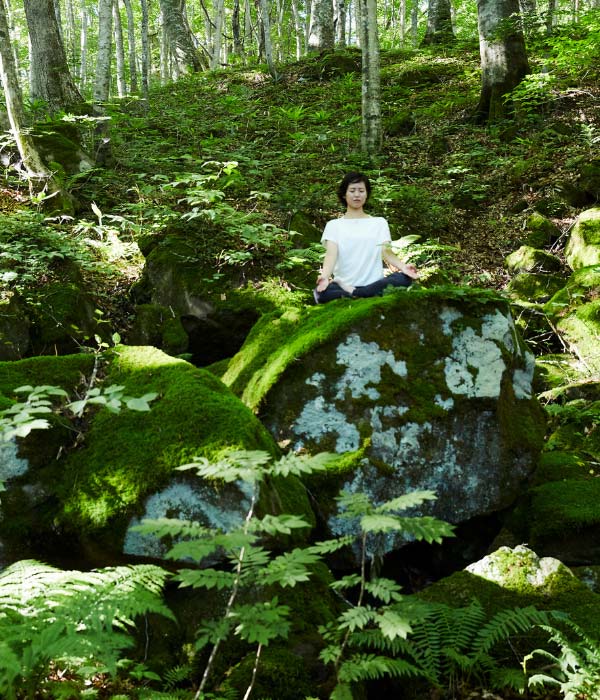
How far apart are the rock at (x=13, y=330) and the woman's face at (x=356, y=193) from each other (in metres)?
3.63

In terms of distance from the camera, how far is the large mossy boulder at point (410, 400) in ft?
13.5

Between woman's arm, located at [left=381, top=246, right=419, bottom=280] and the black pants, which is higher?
woman's arm, located at [left=381, top=246, right=419, bottom=280]

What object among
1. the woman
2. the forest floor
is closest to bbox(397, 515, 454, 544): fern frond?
the woman

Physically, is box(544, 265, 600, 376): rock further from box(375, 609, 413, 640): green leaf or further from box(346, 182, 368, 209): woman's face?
box(375, 609, 413, 640): green leaf

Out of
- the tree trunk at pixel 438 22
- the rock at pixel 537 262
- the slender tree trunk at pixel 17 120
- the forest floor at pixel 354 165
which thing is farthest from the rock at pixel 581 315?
the tree trunk at pixel 438 22

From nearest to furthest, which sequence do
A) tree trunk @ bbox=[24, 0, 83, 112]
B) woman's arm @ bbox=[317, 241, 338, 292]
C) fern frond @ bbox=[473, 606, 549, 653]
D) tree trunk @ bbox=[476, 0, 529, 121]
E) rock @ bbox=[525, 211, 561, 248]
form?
fern frond @ bbox=[473, 606, 549, 653] < woman's arm @ bbox=[317, 241, 338, 292] < rock @ bbox=[525, 211, 561, 248] < tree trunk @ bbox=[24, 0, 83, 112] < tree trunk @ bbox=[476, 0, 529, 121]

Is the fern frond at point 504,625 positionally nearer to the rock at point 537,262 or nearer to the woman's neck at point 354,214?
the woman's neck at point 354,214

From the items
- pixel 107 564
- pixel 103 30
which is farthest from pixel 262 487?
pixel 103 30

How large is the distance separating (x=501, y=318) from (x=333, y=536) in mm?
2273

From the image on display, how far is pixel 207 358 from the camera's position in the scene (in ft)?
21.8

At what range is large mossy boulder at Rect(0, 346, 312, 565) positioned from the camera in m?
2.94

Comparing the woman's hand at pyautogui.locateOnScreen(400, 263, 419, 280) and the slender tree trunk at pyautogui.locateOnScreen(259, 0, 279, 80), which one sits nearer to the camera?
the woman's hand at pyautogui.locateOnScreen(400, 263, 419, 280)

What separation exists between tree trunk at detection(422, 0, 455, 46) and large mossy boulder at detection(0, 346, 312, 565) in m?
19.6

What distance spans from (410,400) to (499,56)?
34.4 feet
